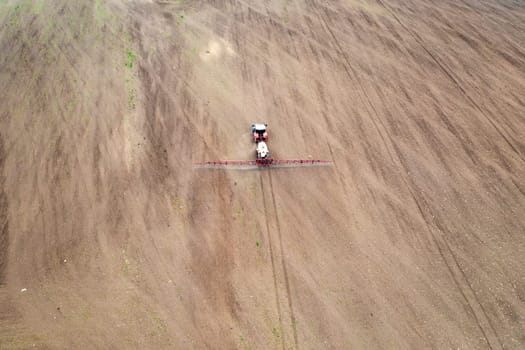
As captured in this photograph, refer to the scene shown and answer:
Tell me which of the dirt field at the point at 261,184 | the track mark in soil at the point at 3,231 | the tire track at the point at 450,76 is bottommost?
the track mark in soil at the point at 3,231

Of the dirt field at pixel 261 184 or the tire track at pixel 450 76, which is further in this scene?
the tire track at pixel 450 76

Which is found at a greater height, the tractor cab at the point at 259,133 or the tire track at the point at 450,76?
the tire track at the point at 450,76

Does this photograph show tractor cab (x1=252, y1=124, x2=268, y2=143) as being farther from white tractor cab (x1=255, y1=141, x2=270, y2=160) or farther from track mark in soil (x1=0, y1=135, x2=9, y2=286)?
track mark in soil (x1=0, y1=135, x2=9, y2=286)

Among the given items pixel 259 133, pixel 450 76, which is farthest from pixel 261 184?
pixel 450 76

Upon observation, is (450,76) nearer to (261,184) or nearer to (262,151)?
(262,151)

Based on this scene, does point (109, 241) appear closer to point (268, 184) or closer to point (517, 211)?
point (268, 184)

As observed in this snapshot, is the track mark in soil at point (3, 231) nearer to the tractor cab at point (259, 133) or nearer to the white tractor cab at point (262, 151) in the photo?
the white tractor cab at point (262, 151)

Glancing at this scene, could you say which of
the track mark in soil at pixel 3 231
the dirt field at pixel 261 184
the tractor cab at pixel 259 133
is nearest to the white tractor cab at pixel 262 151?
the tractor cab at pixel 259 133
